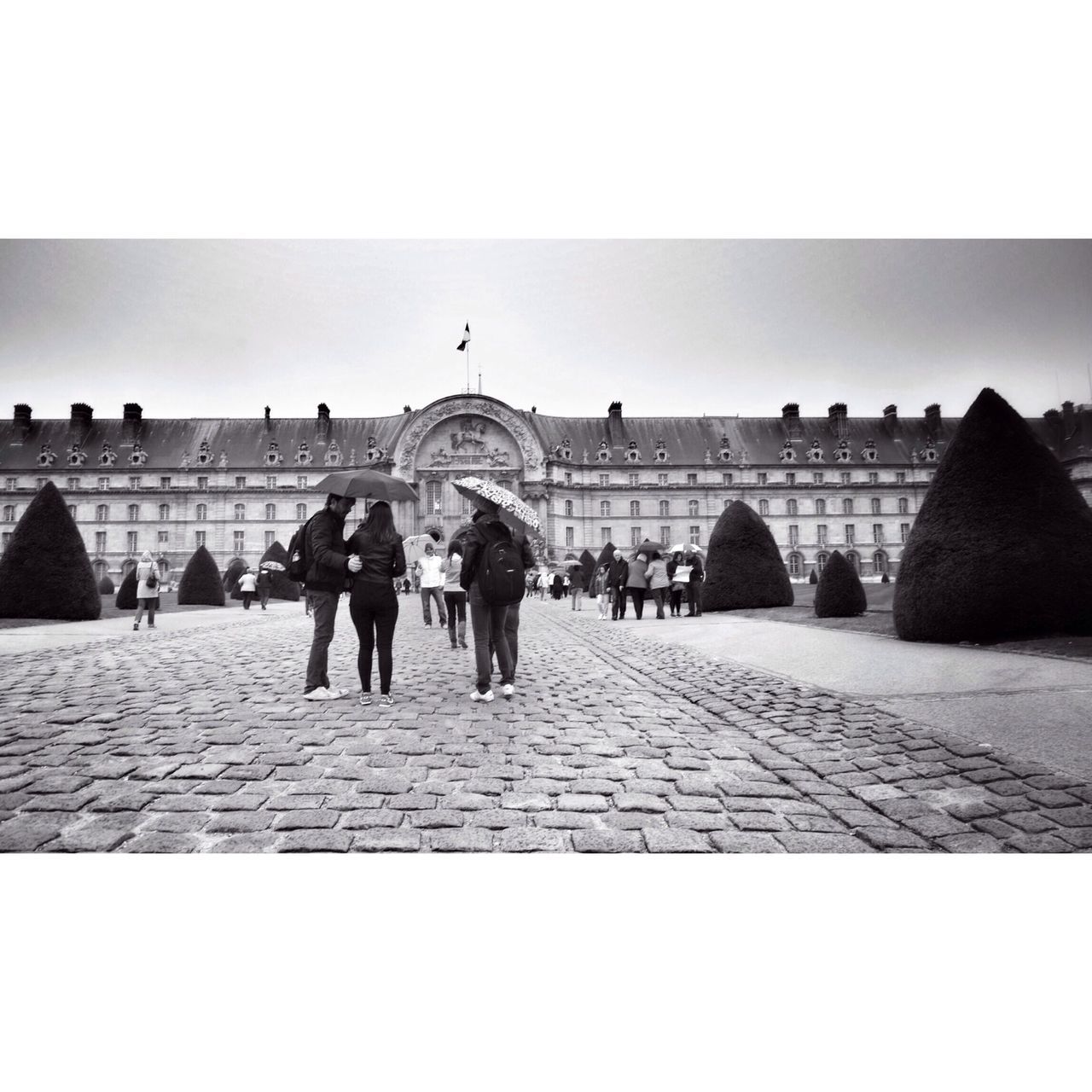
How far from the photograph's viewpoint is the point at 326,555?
5.14 m

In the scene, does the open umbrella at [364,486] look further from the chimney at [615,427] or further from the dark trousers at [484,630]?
the chimney at [615,427]

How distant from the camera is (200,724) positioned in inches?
185

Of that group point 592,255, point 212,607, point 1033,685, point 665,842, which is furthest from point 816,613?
point 212,607

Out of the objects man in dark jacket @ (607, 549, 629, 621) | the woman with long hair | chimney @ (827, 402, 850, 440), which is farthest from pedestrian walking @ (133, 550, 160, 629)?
chimney @ (827, 402, 850, 440)

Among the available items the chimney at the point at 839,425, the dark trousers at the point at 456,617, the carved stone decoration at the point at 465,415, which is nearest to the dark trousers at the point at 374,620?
the dark trousers at the point at 456,617

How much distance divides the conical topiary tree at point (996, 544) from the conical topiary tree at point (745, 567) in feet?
28.1

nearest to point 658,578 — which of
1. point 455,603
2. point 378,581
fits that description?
point 455,603

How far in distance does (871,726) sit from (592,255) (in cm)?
394

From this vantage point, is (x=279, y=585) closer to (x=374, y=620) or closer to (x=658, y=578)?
(x=658, y=578)

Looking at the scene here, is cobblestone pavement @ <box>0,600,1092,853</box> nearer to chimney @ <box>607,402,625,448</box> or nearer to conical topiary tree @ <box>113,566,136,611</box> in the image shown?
conical topiary tree @ <box>113,566,136,611</box>

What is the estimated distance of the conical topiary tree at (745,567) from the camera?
654 inches

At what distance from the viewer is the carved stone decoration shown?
5328 cm

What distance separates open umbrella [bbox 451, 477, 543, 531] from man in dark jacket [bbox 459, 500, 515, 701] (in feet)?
0.21

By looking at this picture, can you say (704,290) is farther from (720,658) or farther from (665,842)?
(720,658)
